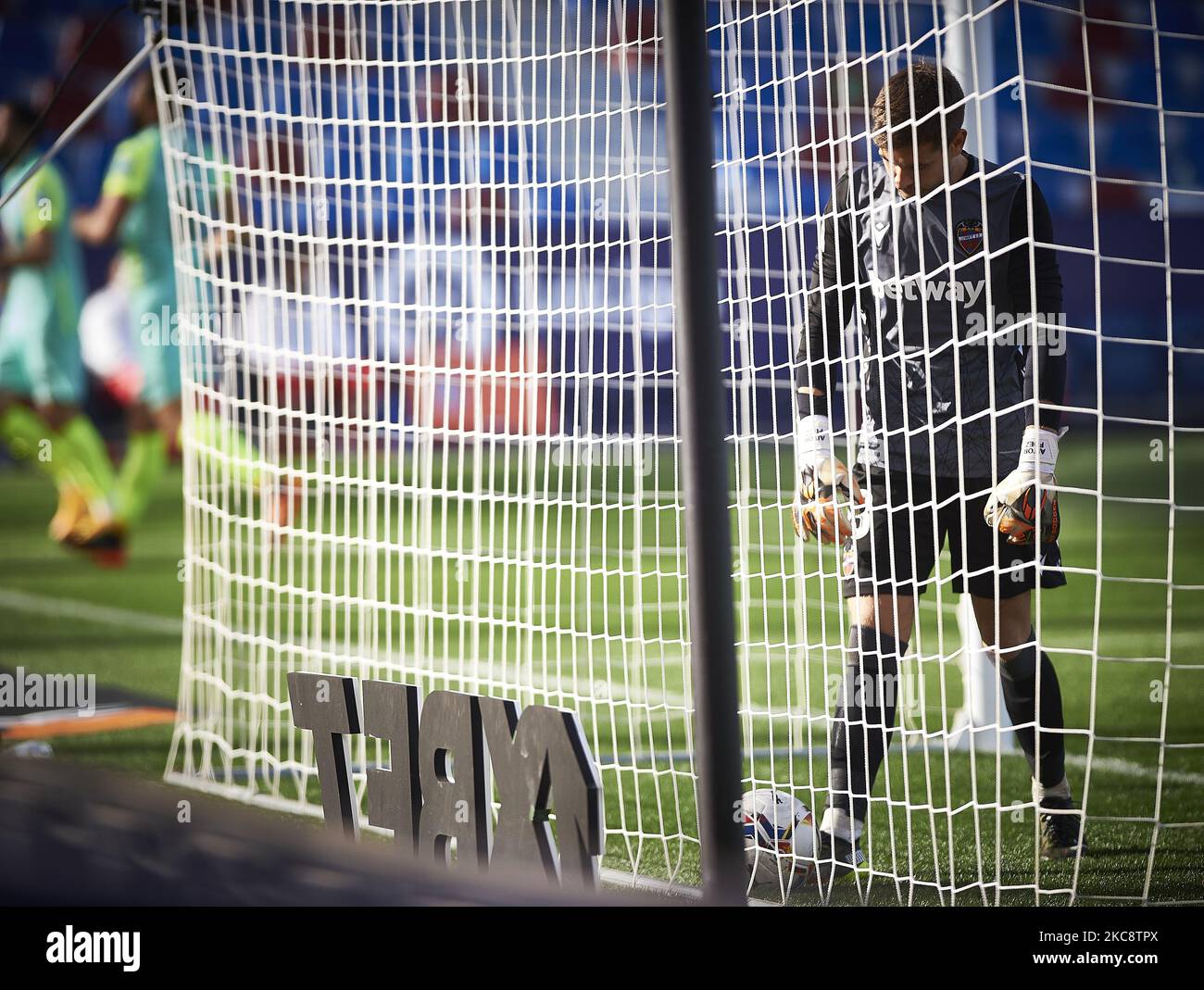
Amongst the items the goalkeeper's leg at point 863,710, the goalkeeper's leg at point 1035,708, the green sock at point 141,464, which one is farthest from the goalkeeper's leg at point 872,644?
the green sock at point 141,464

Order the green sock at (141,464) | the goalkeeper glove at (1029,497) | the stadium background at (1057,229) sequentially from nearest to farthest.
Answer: the goalkeeper glove at (1029,497) < the green sock at (141,464) < the stadium background at (1057,229)

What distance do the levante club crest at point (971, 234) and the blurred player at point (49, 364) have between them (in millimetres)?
6461

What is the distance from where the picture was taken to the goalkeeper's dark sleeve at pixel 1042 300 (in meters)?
2.62

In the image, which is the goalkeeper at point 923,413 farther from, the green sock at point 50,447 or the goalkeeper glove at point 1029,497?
the green sock at point 50,447

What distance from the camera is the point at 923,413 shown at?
2.76 metres

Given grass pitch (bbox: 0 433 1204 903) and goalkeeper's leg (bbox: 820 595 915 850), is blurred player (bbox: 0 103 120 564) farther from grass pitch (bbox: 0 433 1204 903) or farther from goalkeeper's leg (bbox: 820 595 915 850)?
goalkeeper's leg (bbox: 820 595 915 850)

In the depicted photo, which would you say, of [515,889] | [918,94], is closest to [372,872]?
[515,889]

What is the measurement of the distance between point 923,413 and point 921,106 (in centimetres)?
61

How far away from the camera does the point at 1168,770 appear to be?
3748 mm

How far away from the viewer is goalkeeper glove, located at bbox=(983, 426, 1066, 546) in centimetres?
253

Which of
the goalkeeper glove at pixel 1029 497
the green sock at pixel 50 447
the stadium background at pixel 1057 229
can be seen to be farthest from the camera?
the stadium background at pixel 1057 229

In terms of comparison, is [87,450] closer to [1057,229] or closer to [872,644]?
[872,644]

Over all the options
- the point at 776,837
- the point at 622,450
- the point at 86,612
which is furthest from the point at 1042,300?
the point at 86,612
